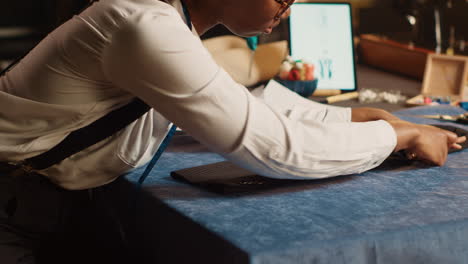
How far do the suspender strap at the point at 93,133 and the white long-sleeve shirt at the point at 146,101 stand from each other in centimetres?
1

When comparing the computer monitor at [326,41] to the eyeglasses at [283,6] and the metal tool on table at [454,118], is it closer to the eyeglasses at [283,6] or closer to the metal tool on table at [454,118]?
the metal tool on table at [454,118]

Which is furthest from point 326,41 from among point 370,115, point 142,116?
point 142,116

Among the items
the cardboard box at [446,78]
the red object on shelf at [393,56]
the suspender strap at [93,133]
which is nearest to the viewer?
the suspender strap at [93,133]

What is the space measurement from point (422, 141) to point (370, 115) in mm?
219

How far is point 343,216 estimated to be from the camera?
36.9 inches

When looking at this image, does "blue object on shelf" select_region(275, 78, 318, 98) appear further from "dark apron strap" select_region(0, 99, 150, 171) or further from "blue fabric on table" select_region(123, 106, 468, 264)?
"dark apron strap" select_region(0, 99, 150, 171)

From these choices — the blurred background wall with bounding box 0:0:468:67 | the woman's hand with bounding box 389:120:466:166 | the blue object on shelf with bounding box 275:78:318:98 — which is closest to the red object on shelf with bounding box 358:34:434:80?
the blurred background wall with bounding box 0:0:468:67

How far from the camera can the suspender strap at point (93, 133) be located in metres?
1.08

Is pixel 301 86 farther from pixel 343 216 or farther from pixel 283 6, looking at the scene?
pixel 343 216

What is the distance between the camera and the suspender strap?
42.4 inches

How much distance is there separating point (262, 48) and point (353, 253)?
4.67 ft

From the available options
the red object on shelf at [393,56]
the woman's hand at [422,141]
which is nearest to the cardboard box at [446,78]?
the red object on shelf at [393,56]

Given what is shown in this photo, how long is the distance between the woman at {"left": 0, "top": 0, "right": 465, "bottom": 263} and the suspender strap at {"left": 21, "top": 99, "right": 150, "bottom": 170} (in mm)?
13

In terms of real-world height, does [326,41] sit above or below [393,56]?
above
